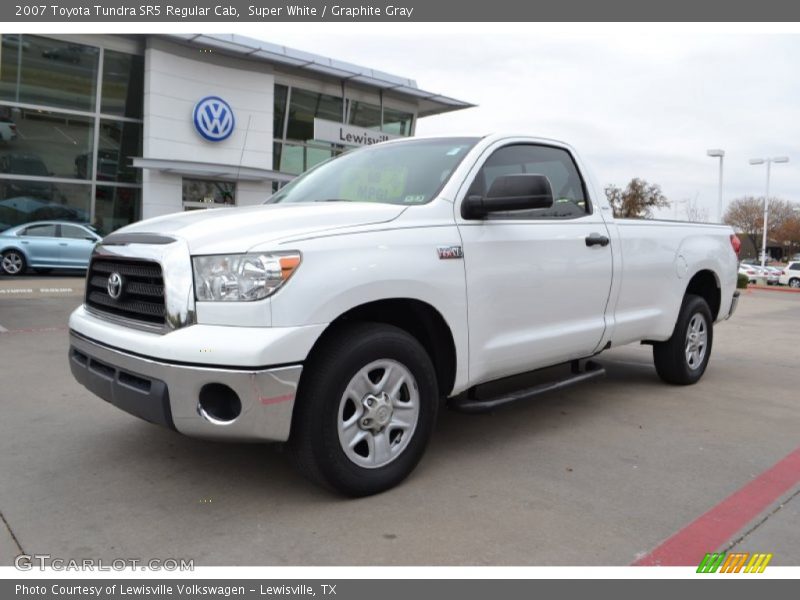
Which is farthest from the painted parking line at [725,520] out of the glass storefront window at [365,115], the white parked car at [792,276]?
the white parked car at [792,276]

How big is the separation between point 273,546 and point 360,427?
679mm

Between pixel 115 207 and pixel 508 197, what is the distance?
19.6m

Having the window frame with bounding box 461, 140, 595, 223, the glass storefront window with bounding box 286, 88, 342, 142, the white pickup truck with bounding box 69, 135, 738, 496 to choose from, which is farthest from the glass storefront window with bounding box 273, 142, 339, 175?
the white pickup truck with bounding box 69, 135, 738, 496

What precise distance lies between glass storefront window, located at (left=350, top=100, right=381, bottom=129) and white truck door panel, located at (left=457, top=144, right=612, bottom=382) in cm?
2149

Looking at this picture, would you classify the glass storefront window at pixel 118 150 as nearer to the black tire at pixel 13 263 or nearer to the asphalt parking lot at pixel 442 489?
Result: the black tire at pixel 13 263

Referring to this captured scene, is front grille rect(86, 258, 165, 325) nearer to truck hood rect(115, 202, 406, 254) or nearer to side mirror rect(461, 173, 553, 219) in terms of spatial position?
truck hood rect(115, 202, 406, 254)

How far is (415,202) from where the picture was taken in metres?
3.75

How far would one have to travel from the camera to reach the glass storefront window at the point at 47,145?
62.4ft

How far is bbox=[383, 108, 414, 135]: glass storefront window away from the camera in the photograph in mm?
26492

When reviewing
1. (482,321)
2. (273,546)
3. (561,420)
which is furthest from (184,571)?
(561,420)

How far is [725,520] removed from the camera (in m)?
3.16

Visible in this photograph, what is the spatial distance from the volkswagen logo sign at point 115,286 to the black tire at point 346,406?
3.54ft

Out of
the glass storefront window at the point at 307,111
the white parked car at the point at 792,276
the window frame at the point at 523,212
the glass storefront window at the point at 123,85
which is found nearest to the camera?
the window frame at the point at 523,212

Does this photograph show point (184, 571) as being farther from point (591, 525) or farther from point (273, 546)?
point (591, 525)
